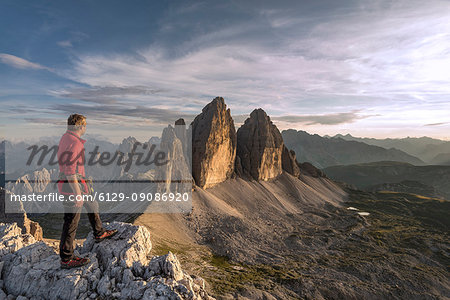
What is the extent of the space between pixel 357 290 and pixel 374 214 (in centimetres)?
6015

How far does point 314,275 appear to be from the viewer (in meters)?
28.0

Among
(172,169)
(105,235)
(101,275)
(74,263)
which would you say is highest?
(105,235)

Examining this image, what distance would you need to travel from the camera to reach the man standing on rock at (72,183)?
8.00m

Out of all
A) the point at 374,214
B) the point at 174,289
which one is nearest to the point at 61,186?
the point at 174,289

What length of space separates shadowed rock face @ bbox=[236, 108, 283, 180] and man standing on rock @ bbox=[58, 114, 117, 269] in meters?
63.3

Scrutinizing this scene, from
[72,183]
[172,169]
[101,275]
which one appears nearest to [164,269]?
[101,275]

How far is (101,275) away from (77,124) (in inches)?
252

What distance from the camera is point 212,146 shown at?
5716 cm

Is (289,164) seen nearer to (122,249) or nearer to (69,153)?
(122,249)

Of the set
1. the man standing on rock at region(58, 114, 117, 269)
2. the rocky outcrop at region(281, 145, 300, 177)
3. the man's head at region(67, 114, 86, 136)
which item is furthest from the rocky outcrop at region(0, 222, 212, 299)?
the rocky outcrop at region(281, 145, 300, 177)

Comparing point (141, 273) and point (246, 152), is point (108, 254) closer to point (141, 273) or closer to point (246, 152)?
point (141, 273)

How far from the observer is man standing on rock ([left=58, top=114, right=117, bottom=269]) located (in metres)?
8.00

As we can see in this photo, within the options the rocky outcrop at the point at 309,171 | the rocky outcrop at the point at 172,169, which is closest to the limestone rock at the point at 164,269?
the rocky outcrop at the point at 172,169

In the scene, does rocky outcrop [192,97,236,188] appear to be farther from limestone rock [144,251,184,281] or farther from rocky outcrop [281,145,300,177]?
limestone rock [144,251,184,281]
